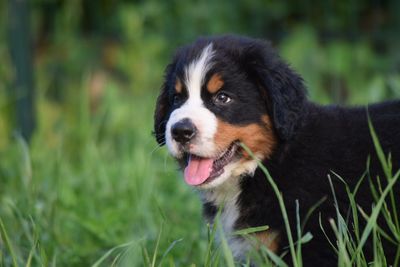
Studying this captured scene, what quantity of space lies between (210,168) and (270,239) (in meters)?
0.52

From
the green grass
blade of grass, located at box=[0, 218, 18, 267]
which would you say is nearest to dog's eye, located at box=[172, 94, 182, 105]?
the green grass

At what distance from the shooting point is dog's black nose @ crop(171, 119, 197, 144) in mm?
3896

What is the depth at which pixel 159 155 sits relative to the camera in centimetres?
703

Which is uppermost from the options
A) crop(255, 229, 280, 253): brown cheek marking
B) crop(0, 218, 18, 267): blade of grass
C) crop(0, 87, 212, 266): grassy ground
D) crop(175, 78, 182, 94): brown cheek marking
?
crop(175, 78, 182, 94): brown cheek marking

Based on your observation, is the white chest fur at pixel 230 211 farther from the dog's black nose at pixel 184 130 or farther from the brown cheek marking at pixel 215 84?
the brown cheek marking at pixel 215 84

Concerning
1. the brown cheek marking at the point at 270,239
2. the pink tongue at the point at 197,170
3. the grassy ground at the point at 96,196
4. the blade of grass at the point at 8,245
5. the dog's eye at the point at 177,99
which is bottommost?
the grassy ground at the point at 96,196

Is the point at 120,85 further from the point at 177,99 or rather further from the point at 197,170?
the point at 197,170

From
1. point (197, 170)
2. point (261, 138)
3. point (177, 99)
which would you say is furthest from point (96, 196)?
point (261, 138)

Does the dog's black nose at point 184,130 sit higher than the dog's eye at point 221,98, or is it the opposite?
the dog's eye at point 221,98

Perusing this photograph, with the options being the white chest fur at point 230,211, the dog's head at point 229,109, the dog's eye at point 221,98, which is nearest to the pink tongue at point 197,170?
the dog's head at point 229,109

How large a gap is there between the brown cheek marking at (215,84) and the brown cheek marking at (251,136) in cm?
19

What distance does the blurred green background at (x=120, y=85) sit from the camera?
5379 mm

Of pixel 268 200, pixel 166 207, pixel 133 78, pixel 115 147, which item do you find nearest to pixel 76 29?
pixel 133 78

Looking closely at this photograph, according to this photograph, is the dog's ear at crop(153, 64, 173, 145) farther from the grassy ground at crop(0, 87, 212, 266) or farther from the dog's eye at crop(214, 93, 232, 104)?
the dog's eye at crop(214, 93, 232, 104)
